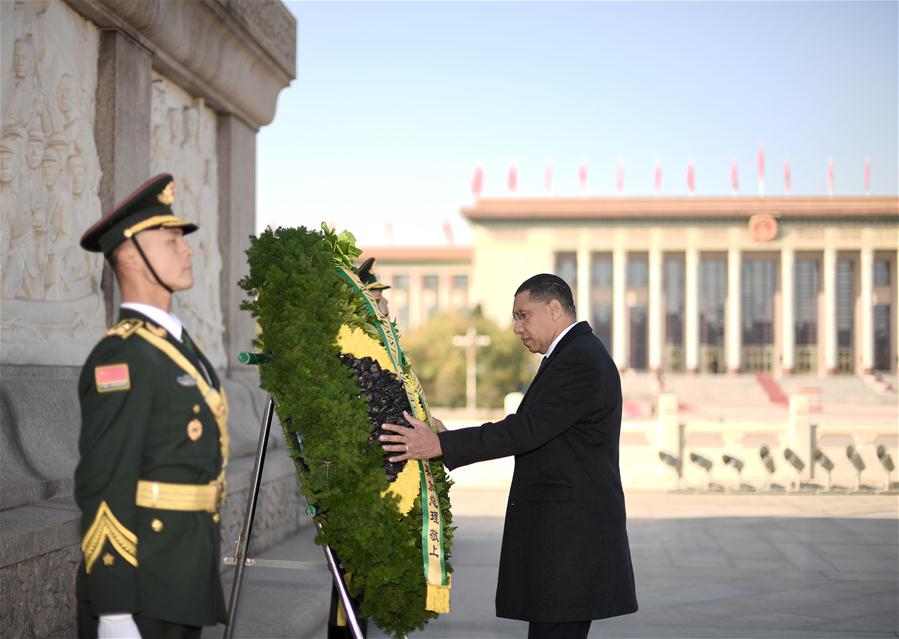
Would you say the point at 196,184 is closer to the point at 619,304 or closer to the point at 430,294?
the point at 619,304

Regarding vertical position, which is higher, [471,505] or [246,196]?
[246,196]

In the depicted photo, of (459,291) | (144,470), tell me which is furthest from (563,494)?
(459,291)

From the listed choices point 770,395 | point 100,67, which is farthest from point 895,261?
point 100,67

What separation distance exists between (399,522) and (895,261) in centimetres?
8054

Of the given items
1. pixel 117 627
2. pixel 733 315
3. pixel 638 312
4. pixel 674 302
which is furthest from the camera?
pixel 674 302

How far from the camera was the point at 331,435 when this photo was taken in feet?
11.0

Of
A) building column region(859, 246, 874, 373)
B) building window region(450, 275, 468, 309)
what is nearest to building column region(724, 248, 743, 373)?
building column region(859, 246, 874, 373)

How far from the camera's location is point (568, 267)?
257 feet

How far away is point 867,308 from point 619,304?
60.5 feet

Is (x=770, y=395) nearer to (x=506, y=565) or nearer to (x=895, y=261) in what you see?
(x=895, y=261)

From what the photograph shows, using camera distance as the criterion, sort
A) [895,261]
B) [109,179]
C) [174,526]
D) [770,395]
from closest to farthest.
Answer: [174,526] < [109,179] < [770,395] < [895,261]

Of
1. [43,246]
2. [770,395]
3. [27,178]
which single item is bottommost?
[770,395]

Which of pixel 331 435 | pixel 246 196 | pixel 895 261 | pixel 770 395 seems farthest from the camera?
pixel 895 261

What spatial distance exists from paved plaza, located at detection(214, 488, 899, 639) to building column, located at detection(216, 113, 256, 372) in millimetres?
1781
